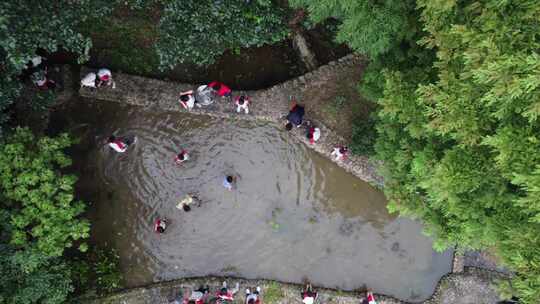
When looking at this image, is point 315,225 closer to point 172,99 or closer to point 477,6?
point 172,99

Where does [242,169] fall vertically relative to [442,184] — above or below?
above

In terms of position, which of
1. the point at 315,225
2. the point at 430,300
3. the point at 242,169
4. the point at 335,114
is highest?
the point at 335,114

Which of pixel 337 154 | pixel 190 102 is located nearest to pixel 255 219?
pixel 337 154

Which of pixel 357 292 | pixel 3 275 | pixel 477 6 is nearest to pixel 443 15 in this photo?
pixel 477 6

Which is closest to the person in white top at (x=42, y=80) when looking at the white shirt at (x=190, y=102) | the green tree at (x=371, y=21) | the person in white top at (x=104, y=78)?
the person in white top at (x=104, y=78)

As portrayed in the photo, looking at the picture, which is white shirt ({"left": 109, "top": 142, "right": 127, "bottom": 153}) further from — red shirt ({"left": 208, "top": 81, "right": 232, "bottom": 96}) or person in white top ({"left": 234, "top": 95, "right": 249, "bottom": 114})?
person in white top ({"left": 234, "top": 95, "right": 249, "bottom": 114})

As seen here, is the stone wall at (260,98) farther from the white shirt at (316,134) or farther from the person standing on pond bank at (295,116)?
the person standing on pond bank at (295,116)
